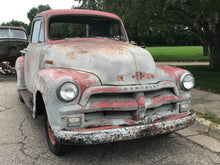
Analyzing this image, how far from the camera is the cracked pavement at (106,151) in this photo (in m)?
3.17

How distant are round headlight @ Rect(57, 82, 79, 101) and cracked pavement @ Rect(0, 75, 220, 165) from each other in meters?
0.78

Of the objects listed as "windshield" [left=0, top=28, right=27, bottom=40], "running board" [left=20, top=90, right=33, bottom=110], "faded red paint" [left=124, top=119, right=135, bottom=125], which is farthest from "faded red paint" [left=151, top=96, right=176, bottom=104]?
"windshield" [left=0, top=28, right=27, bottom=40]

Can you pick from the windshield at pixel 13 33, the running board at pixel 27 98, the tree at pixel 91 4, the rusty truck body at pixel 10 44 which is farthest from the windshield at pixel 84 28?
the tree at pixel 91 4

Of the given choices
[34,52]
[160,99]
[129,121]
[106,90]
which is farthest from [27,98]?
[160,99]

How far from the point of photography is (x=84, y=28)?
185 inches

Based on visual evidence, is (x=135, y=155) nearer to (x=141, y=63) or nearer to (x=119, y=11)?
(x=141, y=63)

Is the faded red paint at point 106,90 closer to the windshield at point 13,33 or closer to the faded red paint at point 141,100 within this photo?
the faded red paint at point 141,100

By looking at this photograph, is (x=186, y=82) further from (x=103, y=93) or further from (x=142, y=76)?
(x=103, y=93)

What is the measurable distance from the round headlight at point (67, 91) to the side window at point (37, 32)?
5.91 feet

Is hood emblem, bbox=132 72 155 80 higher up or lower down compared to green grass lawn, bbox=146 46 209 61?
higher up

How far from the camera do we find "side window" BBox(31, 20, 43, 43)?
4.45 meters

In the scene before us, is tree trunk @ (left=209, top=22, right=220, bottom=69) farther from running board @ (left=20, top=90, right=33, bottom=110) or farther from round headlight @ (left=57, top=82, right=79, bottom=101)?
round headlight @ (left=57, top=82, right=79, bottom=101)

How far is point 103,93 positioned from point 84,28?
2084 millimetres

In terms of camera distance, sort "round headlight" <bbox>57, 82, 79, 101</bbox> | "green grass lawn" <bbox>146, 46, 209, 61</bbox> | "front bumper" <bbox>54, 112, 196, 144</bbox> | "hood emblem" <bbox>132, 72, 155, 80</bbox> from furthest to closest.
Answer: "green grass lawn" <bbox>146, 46, 209, 61</bbox>, "hood emblem" <bbox>132, 72, 155, 80</bbox>, "round headlight" <bbox>57, 82, 79, 101</bbox>, "front bumper" <bbox>54, 112, 196, 144</bbox>
